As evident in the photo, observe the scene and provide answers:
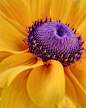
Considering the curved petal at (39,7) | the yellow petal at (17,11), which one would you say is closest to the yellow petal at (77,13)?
the curved petal at (39,7)

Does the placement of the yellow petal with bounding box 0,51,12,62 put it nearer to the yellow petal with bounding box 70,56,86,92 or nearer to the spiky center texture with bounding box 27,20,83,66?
the spiky center texture with bounding box 27,20,83,66

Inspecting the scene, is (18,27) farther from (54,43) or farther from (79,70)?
(79,70)

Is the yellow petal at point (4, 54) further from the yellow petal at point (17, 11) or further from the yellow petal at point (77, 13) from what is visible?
the yellow petal at point (77, 13)

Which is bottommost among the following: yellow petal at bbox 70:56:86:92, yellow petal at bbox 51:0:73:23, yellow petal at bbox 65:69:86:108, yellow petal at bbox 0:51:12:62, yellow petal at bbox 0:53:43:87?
yellow petal at bbox 65:69:86:108

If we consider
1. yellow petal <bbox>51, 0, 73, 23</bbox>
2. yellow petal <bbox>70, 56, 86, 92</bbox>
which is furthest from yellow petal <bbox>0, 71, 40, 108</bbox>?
yellow petal <bbox>51, 0, 73, 23</bbox>

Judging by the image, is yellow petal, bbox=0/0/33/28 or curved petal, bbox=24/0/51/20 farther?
curved petal, bbox=24/0/51/20

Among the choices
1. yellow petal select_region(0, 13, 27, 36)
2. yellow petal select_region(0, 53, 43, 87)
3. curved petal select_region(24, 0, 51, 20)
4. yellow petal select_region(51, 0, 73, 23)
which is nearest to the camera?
yellow petal select_region(0, 53, 43, 87)

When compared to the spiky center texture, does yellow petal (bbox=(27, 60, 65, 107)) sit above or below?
below

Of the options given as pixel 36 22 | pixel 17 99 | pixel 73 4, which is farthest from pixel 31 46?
pixel 73 4

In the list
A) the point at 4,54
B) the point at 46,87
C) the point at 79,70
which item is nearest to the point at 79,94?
the point at 79,70
